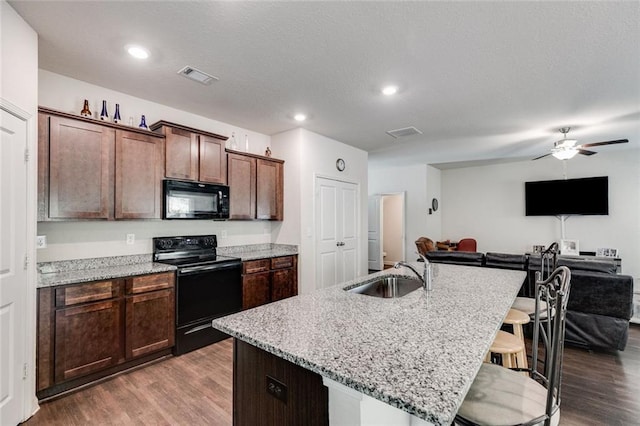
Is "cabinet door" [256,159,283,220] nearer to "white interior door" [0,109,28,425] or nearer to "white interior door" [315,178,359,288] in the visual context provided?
"white interior door" [315,178,359,288]

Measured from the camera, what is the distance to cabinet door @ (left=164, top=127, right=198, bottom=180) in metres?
3.13

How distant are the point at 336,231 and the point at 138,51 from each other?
133 inches

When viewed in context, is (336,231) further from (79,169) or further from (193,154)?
(79,169)

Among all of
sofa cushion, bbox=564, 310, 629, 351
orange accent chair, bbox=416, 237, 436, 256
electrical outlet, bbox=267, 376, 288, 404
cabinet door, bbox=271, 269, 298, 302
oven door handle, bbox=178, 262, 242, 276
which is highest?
oven door handle, bbox=178, 262, 242, 276

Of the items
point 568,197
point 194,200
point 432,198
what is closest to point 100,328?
point 194,200

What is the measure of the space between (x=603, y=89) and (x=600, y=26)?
1302mm

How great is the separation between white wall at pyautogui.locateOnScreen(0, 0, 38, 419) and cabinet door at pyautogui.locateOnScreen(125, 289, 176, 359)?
64 centimetres

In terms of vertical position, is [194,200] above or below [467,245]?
above

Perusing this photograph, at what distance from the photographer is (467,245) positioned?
7.05 metres

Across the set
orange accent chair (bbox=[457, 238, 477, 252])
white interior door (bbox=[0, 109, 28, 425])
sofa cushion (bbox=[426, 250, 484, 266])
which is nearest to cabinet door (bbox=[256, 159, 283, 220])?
sofa cushion (bbox=[426, 250, 484, 266])

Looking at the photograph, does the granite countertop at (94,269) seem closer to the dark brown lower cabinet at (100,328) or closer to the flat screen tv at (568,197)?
the dark brown lower cabinet at (100,328)

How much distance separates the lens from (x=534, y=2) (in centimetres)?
178

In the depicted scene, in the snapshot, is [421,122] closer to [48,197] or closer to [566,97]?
[566,97]

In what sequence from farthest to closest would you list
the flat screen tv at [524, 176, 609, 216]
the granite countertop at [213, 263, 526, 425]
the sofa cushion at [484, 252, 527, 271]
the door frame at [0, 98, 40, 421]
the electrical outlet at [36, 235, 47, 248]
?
the flat screen tv at [524, 176, 609, 216], the sofa cushion at [484, 252, 527, 271], the electrical outlet at [36, 235, 47, 248], the door frame at [0, 98, 40, 421], the granite countertop at [213, 263, 526, 425]
